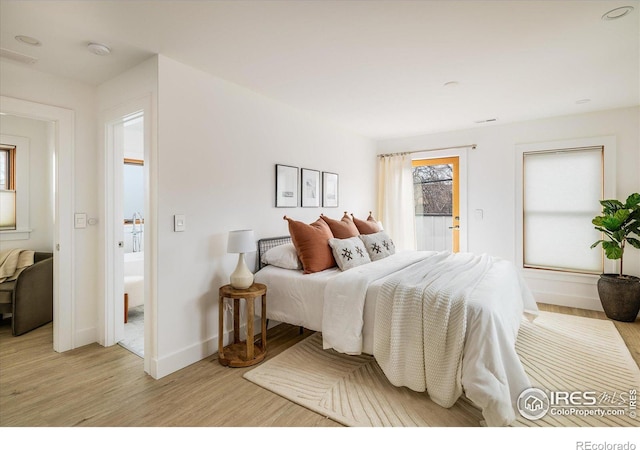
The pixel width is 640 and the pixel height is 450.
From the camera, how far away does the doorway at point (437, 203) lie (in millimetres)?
4891

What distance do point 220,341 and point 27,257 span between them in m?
2.84

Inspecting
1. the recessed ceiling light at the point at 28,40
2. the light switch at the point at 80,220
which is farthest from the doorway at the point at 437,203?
the recessed ceiling light at the point at 28,40

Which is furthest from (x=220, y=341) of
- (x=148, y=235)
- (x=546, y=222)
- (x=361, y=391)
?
(x=546, y=222)

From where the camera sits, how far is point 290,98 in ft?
11.2

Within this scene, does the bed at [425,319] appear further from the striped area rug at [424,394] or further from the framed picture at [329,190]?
the framed picture at [329,190]

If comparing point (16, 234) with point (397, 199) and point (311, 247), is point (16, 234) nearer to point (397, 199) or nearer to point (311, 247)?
point (311, 247)

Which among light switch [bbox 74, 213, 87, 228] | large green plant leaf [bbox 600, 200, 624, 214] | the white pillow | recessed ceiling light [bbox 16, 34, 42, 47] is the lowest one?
the white pillow

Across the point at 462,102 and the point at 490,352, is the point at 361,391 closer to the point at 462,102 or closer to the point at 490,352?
the point at 490,352

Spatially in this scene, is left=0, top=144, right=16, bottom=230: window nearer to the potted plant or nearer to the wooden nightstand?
the wooden nightstand

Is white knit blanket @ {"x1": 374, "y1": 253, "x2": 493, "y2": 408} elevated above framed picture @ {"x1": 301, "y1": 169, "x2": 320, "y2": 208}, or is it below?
below

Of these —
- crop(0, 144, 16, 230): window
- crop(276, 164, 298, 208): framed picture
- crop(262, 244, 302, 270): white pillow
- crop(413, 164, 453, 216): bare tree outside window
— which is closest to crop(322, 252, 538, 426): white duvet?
crop(262, 244, 302, 270): white pillow

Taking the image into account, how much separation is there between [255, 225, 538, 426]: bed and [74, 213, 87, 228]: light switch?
68.0 inches

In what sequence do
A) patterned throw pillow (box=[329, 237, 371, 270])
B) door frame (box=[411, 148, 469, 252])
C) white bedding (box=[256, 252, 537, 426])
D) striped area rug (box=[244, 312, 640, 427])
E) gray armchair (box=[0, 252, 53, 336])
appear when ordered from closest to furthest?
white bedding (box=[256, 252, 537, 426]) → striped area rug (box=[244, 312, 640, 427]) → patterned throw pillow (box=[329, 237, 371, 270]) → gray armchair (box=[0, 252, 53, 336]) → door frame (box=[411, 148, 469, 252])

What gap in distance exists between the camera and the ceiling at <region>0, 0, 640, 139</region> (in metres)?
1.86
